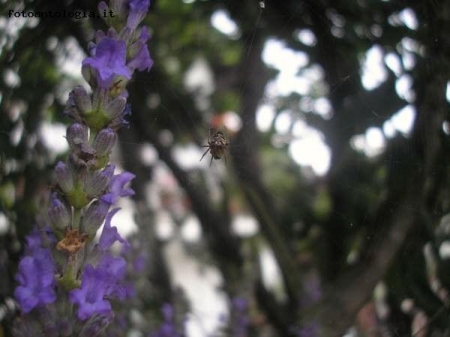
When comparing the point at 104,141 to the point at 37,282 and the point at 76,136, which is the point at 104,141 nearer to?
the point at 76,136

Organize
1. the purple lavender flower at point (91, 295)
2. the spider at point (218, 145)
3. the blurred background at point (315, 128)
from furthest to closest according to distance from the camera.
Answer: the spider at point (218, 145) < the blurred background at point (315, 128) < the purple lavender flower at point (91, 295)

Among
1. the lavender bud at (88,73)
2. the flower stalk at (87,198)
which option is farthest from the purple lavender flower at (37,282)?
the lavender bud at (88,73)

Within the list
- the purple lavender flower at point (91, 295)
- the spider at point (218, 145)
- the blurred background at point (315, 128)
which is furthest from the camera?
the spider at point (218, 145)

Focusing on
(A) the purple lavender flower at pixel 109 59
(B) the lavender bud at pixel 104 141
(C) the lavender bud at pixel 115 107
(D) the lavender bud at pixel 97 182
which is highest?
(A) the purple lavender flower at pixel 109 59

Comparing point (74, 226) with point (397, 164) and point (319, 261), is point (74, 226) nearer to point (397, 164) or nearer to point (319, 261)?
point (397, 164)

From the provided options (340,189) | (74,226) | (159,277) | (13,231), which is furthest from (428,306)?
(159,277)

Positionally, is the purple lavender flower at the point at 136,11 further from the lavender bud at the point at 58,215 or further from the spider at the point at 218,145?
the spider at the point at 218,145

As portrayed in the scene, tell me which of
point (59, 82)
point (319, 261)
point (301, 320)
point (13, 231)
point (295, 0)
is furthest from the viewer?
point (319, 261)
